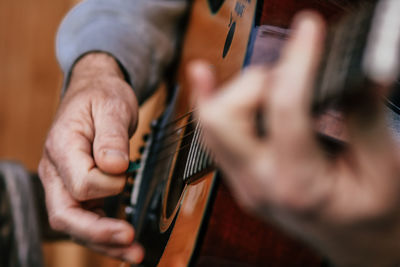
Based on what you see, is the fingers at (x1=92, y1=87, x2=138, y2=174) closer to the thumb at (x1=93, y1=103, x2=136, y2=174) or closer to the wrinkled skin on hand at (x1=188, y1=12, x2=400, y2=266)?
the thumb at (x1=93, y1=103, x2=136, y2=174)

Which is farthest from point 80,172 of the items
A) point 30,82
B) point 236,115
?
point 30,82

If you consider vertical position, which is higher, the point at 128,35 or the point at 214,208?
the point at 128,35

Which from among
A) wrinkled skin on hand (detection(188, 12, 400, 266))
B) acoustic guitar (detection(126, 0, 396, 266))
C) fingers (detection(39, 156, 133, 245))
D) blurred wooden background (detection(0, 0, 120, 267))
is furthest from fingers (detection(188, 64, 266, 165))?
blurred wooden background (detection(0, 0, 120, 267))

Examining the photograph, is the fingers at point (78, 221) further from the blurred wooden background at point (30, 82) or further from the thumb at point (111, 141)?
the blurred wooden background at point (30, 82)

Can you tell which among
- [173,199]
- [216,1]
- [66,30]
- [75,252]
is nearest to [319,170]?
[173,199]

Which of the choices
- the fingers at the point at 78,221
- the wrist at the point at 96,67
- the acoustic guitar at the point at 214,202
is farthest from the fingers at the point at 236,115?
the wrist at the point at 96,67

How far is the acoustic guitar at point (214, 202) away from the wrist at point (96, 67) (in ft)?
0.46

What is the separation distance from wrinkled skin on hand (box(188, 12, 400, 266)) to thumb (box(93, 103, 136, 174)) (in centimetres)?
21

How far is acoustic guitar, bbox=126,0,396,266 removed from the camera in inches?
18.0

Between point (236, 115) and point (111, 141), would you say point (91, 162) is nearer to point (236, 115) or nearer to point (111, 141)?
point (111, 141)

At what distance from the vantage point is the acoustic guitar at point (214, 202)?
458 mm

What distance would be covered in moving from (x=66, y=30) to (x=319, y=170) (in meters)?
0.62

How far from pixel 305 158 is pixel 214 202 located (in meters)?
0.27

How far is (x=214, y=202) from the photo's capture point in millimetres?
497
